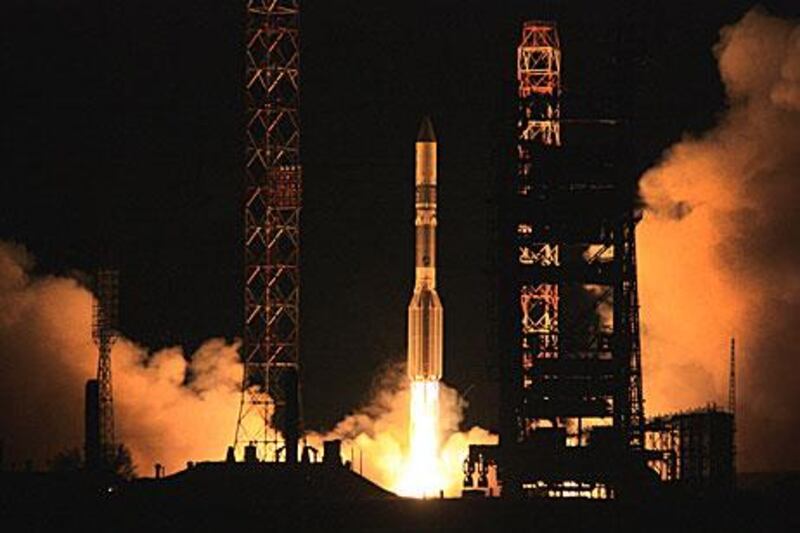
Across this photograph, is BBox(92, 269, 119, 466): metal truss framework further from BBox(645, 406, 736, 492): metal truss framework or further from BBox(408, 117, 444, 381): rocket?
BBox(645, 406, 736, 492): metal truss framework

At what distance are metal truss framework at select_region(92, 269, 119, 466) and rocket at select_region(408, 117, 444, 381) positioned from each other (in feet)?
51.7

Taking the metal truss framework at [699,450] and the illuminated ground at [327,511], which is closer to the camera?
the illuminated ground at [327,511]

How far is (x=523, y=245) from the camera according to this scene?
14588 cm

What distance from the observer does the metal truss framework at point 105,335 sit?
14750 cm

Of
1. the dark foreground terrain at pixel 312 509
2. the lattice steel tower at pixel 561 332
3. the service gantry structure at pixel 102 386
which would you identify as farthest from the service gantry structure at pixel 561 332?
the service gantry structure at pixel 102 386

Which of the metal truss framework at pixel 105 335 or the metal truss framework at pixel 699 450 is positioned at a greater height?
the metal truss framework at pixel 105 335

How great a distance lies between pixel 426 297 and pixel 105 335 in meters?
16.9

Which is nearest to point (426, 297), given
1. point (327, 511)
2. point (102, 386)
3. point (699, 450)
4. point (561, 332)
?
point (561, 332)

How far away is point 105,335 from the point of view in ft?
484

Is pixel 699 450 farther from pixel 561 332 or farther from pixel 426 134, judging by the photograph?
pixel 426 134

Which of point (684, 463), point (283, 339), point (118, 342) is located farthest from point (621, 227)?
point (118, 342)

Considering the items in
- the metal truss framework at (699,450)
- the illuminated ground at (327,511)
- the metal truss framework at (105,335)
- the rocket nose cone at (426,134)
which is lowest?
the illuminated ground at (327,511)

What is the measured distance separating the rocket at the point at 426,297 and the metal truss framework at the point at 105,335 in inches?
620

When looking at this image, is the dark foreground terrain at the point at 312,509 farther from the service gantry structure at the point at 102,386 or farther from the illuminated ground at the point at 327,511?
the service gantry structure at the point at 102,386
